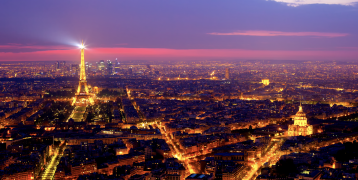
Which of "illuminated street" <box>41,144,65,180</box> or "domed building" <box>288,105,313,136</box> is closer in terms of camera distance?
"illuminated street" <box>41,144,65,180</box>

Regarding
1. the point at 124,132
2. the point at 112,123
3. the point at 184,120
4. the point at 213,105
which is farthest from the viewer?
the point at 213,105

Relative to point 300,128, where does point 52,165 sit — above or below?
below

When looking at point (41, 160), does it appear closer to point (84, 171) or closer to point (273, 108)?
point (84, 171)

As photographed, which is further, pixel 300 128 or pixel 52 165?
pixel 300 128

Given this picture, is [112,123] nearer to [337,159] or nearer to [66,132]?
[66,132]

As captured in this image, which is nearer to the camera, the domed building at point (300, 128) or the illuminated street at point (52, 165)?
the illuminated street at point (52, 165)

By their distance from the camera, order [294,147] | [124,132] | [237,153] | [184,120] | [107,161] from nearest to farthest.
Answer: [107,161] → [237,153] → [294,147] → [124,132] → [184,120]

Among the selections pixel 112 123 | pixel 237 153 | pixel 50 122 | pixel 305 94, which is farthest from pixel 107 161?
pixel 305 94

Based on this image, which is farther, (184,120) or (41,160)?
(184,120)

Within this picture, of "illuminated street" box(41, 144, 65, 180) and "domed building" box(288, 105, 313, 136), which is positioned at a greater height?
"domed building" box(288, 105, 313, 136)

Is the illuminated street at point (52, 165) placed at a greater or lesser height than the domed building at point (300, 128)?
lesser
